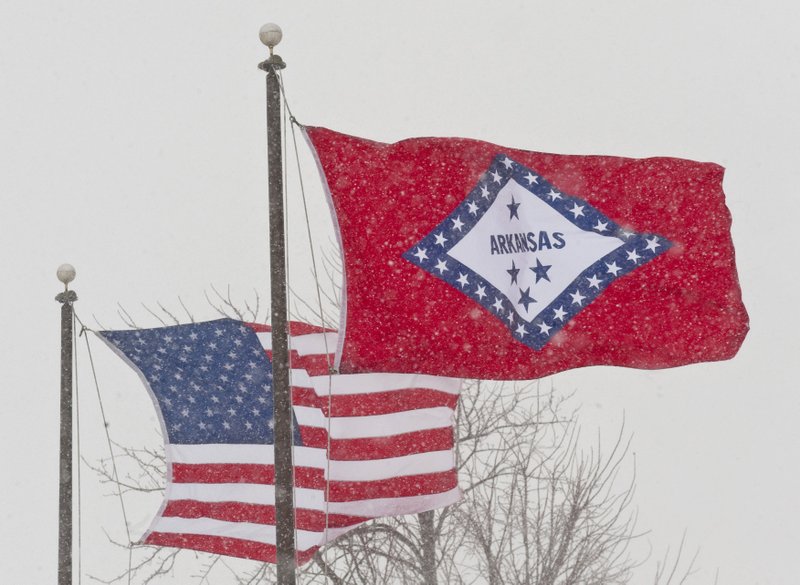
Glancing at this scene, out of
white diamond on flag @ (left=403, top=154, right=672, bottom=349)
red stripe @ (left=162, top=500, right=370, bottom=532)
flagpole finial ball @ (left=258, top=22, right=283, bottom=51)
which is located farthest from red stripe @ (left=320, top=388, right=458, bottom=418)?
flagpole finial ball @ (left=258, top=22, right=283, bottom=51)

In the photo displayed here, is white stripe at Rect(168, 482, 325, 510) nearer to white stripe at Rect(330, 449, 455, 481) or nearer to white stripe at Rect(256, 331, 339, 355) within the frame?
white stripe at Rect(330, 449, 455, 481)

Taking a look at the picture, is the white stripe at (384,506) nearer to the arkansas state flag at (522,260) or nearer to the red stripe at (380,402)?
the red stripe at (380,402)

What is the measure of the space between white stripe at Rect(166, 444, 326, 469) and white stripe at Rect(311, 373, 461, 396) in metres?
0.51

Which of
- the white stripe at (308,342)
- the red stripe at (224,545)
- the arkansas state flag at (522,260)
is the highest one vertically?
the arkansas state flag at (522,260)

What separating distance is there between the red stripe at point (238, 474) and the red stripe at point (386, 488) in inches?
12.4

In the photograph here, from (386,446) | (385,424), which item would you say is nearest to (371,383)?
(385,424)

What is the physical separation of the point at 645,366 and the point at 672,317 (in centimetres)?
33

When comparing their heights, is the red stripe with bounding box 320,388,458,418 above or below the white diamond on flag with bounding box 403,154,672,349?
below

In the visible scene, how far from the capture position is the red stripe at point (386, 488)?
8062mm

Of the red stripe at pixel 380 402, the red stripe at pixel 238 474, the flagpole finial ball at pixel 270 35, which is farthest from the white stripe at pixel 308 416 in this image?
the flagpole finial ball at pixel 270 35

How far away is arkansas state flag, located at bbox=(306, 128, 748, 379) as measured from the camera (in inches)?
267

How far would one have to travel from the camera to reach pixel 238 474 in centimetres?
857

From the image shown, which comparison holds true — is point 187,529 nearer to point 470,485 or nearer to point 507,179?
point 507,179

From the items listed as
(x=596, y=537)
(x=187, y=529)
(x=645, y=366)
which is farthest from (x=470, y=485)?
(x=645, y=366)
